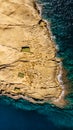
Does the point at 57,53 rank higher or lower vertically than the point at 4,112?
higher

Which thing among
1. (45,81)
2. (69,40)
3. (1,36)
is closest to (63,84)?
(45,81)

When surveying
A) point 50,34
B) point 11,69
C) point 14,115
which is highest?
point 50,34

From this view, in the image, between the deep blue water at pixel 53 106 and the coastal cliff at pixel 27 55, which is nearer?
the deep blue water at pixel 53 106

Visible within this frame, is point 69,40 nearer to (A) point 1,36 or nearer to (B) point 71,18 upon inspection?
(B) point 71,18
